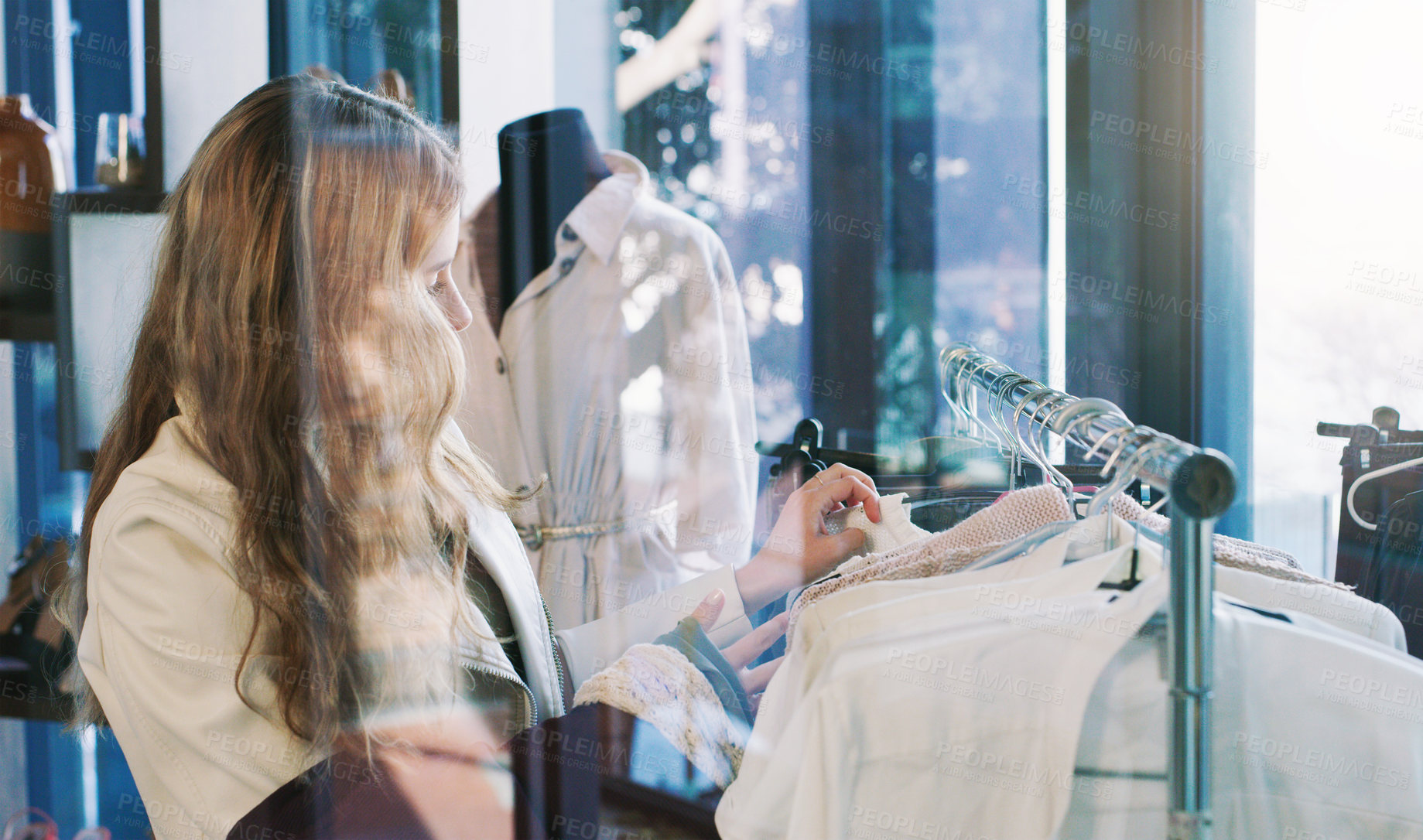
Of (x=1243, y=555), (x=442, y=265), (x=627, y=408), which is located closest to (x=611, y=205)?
(x=627, y=408)

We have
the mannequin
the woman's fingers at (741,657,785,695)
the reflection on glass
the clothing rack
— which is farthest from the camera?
the mannequin

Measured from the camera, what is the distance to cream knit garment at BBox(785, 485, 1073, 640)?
19.2 inches

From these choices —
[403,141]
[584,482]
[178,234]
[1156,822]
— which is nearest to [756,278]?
[584,482]

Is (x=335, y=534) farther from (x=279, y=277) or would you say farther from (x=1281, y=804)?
(x=1281, y=804)

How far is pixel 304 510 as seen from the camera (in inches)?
23.0

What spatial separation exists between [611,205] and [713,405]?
0.26m

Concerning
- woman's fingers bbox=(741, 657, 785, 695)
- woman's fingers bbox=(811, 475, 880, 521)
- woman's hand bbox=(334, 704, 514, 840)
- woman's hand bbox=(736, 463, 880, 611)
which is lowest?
woman's hand bbox=(334, 704, 514, 840)

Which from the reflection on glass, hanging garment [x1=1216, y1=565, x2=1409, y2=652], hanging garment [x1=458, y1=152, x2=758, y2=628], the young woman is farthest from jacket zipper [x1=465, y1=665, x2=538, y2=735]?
the reflection on glass

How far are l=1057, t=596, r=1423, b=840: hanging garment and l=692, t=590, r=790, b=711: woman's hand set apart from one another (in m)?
0.21

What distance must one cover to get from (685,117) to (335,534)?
604 mm

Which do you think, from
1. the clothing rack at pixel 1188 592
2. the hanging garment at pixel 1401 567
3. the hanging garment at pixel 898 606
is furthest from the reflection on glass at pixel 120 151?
the hanging garment at pixel 1401 567

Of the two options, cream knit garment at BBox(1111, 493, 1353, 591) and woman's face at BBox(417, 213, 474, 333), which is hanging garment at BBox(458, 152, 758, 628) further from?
cream knit garment at BBox(1111, 493, 1353, 591)

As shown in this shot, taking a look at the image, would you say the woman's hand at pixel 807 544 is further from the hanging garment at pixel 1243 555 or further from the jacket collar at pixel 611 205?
the jacket collar at pixel 611 205

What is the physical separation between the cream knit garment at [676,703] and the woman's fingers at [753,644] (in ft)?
0.31
